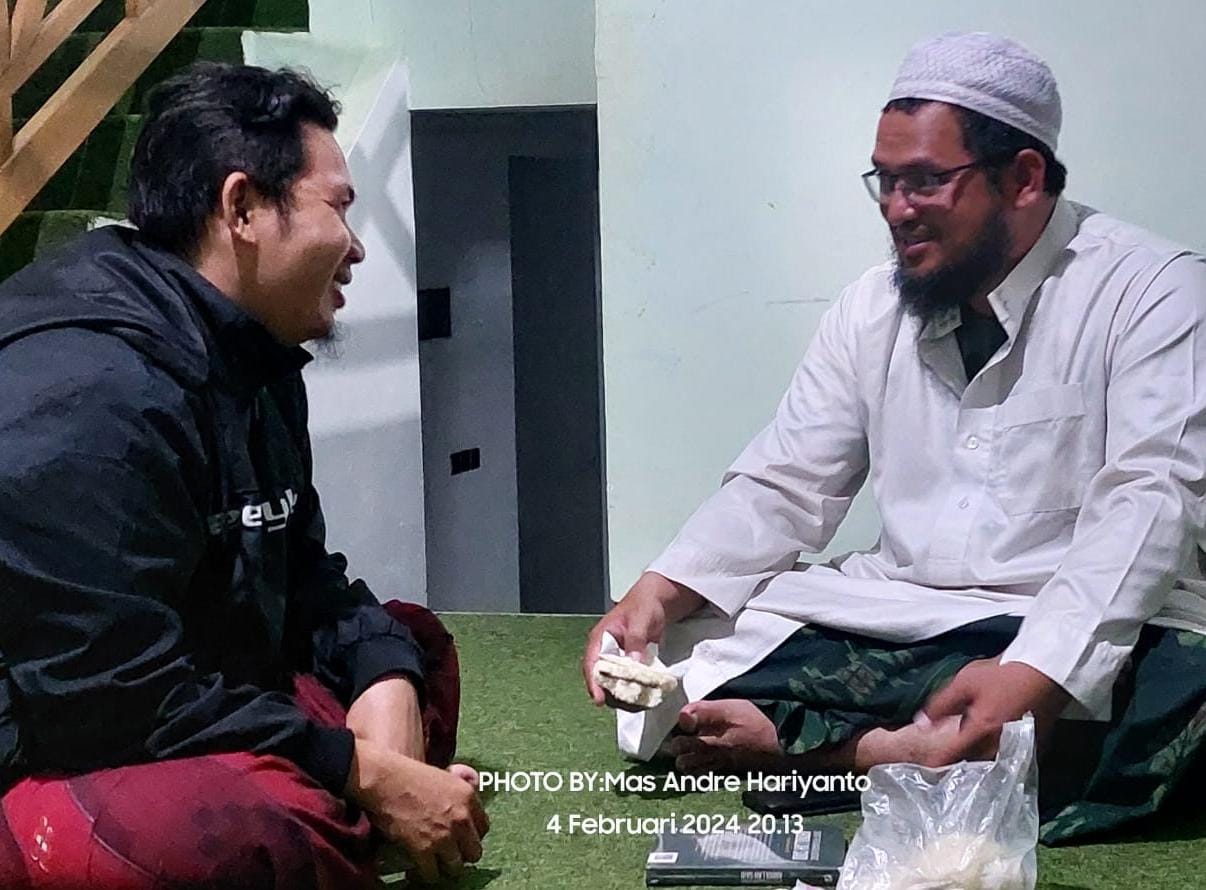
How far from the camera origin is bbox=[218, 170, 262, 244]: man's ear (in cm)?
105

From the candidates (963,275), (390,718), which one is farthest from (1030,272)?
(390,718)

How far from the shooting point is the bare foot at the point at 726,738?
1383 millimetres

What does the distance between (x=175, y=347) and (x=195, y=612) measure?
0.20 m

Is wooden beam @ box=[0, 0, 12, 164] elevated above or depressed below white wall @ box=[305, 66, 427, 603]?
above

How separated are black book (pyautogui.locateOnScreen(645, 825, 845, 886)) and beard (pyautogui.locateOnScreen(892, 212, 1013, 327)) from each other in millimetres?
509

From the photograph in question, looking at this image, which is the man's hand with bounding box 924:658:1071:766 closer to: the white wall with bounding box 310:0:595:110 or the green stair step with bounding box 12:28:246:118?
the white wall with bounding box 310:0:595:110

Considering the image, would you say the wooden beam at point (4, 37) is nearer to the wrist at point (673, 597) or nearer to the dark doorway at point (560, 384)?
the dark doorway at point (560, 384)

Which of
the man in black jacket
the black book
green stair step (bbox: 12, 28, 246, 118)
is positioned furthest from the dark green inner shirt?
green stair step (bbox: 12, 28, 246, 118)

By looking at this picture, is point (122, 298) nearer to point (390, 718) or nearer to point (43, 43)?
point (390, 718)

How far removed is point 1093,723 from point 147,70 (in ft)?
4.41

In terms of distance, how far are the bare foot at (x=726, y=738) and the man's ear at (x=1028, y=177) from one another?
0.54m

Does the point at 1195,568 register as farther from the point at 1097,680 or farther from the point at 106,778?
the point at 106,778

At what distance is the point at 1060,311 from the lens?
1.34 m

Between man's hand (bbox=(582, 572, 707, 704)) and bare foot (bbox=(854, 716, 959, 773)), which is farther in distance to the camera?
man's hand (bbox=(582, 572, 707, 704))
